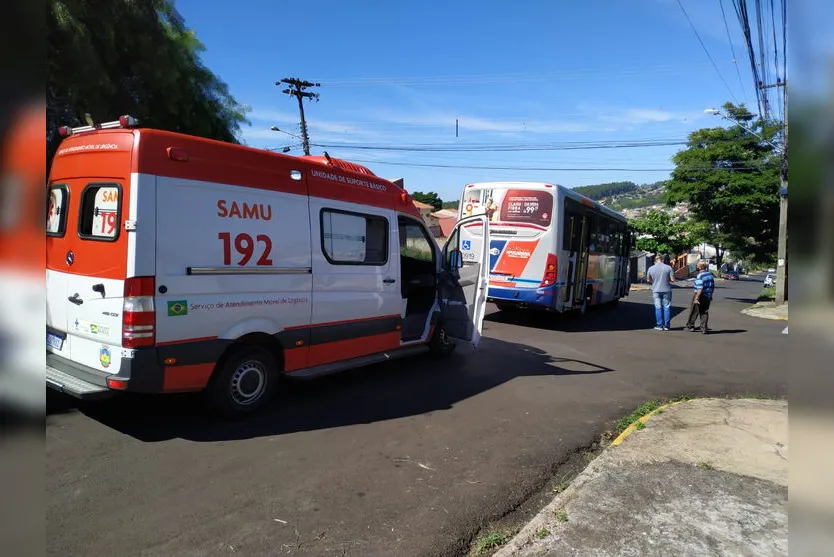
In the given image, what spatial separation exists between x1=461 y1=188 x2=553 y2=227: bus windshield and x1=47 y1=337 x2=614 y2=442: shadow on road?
4099 mm

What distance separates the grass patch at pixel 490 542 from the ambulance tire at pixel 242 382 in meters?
2.81

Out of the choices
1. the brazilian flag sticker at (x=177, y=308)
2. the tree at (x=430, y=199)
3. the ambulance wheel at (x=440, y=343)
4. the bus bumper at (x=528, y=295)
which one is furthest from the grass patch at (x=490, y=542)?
the tree at (x=430, y=199)

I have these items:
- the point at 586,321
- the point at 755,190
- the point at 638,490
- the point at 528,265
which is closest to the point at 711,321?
the point at 586,321

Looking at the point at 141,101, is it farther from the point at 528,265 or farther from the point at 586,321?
the point at 586,321

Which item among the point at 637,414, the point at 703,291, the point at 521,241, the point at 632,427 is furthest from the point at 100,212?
the point at 703,291

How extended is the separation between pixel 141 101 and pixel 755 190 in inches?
898

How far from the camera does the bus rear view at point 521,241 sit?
11508mm

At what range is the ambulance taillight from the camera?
14.1 feet

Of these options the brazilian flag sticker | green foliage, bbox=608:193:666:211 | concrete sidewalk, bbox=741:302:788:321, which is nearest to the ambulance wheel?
the brazilian flag sticker

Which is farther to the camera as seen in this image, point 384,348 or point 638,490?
point 384,348

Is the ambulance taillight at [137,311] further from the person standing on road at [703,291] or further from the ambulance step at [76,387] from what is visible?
the person standing on road at [703,291]

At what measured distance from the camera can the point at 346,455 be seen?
4.53 meters

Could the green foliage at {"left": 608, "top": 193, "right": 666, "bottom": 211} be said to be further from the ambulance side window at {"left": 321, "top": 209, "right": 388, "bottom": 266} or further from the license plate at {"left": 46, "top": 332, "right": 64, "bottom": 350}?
the license plate at {"left": 46, "top": 332, "right": 64, "bottom": 350}

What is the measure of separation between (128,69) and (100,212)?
22.9 feet
